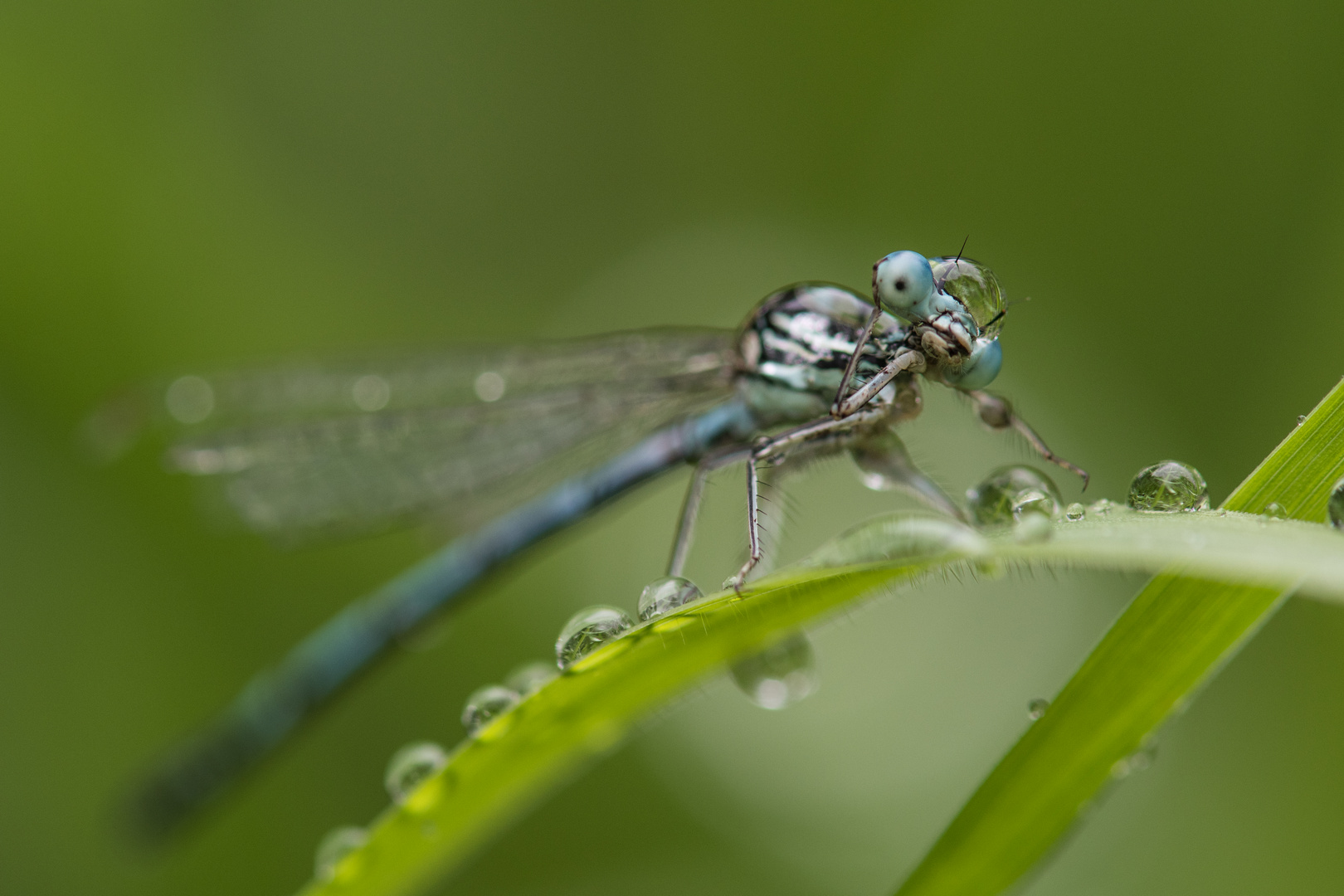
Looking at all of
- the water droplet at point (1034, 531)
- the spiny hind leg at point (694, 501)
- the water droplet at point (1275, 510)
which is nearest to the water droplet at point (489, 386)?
the spiny hind leg at point (694, 501)

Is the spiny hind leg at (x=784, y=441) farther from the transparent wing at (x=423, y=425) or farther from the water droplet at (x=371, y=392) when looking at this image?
the water droplet at (x=371, y=392)

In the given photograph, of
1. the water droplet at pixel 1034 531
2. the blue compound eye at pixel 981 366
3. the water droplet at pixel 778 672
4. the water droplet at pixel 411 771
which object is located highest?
the blue compound eye at pixel 981 366

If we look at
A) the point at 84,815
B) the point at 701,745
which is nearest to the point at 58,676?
the point at 84,815

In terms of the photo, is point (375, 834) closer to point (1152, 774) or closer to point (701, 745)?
point (701, 745)

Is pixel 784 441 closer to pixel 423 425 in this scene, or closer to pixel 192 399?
pixel 423 425

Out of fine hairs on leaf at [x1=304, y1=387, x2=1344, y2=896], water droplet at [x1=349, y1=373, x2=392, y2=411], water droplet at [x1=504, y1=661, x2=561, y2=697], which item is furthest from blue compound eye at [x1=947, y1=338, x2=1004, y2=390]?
water droplet at [x1=349, y1=373, x2=392, y2=411]

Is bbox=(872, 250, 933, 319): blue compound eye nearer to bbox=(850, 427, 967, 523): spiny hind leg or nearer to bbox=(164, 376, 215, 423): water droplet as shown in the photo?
bbox=(850, 427, 967, 523): spiny hind leg
